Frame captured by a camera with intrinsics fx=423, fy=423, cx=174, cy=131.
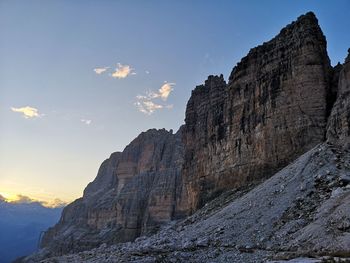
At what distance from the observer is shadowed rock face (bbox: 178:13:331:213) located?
54719 mm

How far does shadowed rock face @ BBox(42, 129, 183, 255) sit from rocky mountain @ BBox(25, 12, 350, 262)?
2.10 metres

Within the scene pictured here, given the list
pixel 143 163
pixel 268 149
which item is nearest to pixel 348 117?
pixel 268 149

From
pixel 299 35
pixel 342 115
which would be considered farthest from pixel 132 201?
pixel 342 115

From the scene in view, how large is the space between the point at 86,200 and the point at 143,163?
4532 centimetres

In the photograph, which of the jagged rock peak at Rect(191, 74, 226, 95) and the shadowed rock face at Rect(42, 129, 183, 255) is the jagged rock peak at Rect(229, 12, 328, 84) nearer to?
the jagged rock peak at Rect(191, 74, 226, 95)

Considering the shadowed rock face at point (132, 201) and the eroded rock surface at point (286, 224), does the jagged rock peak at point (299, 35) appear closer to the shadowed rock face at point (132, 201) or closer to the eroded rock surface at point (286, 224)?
the eroded rock surface at point (286, 224)

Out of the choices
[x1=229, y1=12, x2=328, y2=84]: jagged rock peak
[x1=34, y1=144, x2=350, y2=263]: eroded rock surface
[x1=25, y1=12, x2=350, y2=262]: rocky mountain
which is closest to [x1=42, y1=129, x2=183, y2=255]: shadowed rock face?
[x1=25, y1=12, x2=350, y2=262]: rocky mountain

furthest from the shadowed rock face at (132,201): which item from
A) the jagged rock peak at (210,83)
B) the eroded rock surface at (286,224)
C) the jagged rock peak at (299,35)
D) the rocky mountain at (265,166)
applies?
the eroded rock surface at (286,224)

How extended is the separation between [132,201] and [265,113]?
298ft

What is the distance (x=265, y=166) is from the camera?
60094 millimetres

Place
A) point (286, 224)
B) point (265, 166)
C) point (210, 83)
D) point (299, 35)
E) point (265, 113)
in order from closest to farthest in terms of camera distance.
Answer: point (286, 224) → point (299, 35) → point (265, 166) → point (265, 113) → point (210, 83)

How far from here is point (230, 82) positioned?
247 feet

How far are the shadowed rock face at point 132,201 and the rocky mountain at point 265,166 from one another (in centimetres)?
210

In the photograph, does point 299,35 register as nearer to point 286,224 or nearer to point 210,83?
point 210,83
